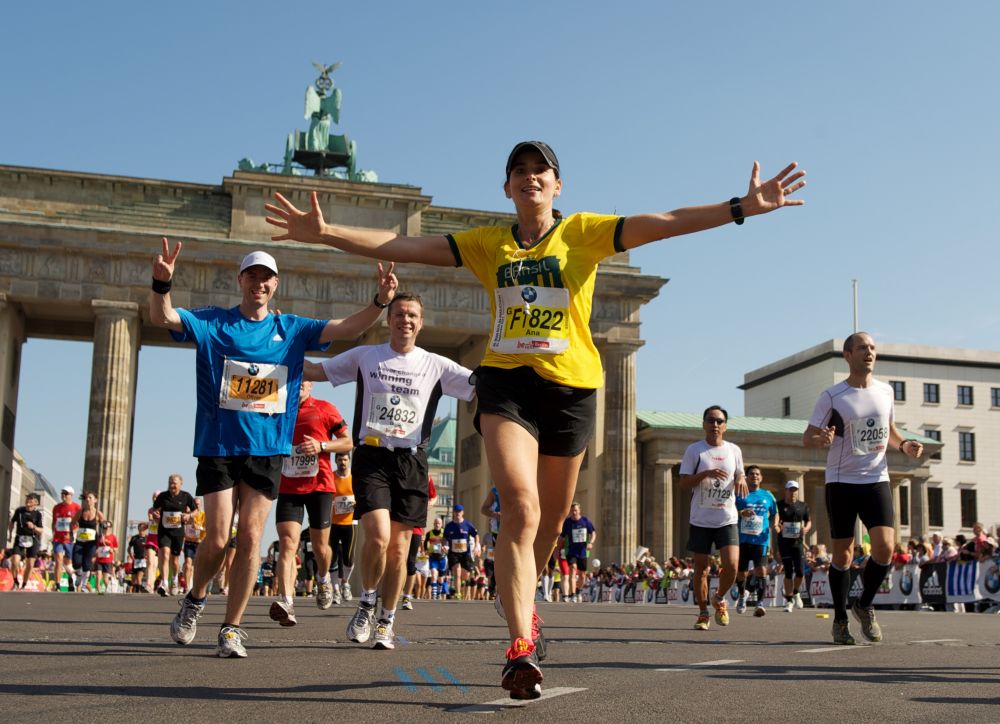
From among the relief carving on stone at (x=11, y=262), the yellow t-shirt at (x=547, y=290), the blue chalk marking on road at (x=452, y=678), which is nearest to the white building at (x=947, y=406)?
the relief carving on stone at (x=11, y=262)

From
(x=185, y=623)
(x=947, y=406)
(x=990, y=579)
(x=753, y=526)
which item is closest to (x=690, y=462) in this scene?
(x=753, y=526)

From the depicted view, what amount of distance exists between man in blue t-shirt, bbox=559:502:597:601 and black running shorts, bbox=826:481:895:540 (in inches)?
705

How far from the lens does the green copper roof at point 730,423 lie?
213 ft

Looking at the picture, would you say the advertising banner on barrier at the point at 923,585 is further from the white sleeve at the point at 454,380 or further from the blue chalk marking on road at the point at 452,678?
the blue chalk marking on road at the point at 452,678

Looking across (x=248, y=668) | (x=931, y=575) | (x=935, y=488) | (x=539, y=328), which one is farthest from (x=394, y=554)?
(x=935, y=488)

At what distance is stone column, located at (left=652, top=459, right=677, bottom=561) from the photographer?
6131 centimetres

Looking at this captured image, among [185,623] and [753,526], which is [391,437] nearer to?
[185,623]

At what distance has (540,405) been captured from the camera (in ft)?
19.7

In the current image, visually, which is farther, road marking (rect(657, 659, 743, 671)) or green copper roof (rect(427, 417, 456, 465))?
green copper roof (rect(427, 417, 456, 465))

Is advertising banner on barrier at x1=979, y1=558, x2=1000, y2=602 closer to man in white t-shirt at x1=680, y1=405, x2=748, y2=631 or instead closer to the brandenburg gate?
man in white t-shirt at x1=680, y1=405, x2=748, y2=631

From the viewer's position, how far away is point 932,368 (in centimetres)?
8838

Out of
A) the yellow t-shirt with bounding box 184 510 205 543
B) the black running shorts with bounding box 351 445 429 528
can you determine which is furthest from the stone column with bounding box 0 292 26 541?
the black running shorts with bounding box 351 445 429 528

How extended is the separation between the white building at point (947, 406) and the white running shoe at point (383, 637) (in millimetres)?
78132

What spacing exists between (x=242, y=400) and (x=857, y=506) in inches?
194
